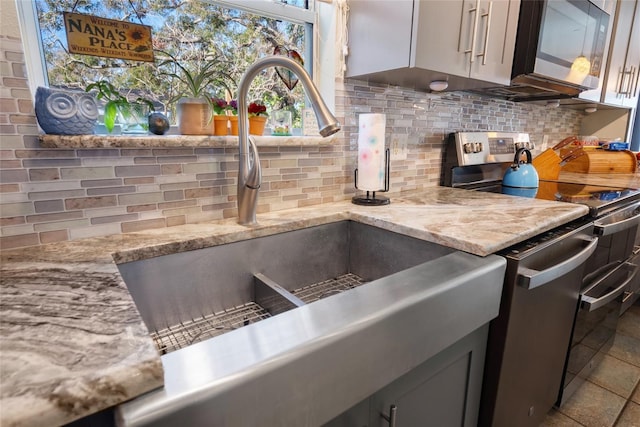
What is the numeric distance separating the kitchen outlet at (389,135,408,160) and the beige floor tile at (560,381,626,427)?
1.32 metres

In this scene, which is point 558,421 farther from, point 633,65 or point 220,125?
point 633,65

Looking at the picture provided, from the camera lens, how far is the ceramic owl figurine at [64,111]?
32.0 inches

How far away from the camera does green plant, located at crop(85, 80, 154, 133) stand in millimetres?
965

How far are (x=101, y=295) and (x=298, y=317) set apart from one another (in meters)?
0.35

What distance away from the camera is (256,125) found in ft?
3.91

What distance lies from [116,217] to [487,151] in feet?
5.94

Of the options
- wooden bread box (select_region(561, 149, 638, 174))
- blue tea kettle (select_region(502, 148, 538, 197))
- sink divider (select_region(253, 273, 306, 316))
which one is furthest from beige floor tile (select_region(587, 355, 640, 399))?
sink divider (select_region(253, 273, 306, 316))

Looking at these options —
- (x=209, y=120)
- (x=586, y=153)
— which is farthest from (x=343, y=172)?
(x=586, y=153)

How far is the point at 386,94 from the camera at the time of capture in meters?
1.53

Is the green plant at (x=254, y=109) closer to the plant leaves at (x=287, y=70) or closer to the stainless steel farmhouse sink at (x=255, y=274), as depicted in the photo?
the plant leaves at (x=287, y=70)

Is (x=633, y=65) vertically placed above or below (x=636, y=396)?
above

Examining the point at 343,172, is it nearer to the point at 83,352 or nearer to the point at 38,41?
the point at 38,41

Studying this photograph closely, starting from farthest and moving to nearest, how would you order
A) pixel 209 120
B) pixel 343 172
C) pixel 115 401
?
pixel 343 172 → pixel 209 120 → pixel 115 401

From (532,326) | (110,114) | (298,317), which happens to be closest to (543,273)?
(532,326)
